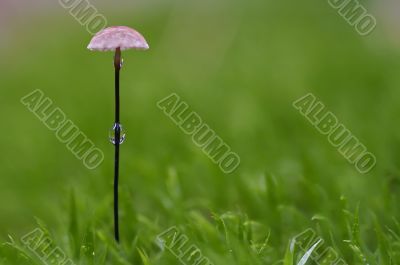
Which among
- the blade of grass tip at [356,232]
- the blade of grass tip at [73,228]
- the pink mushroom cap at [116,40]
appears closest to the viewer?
the pink mushroom cap at [116,40]

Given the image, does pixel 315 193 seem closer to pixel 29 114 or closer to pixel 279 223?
pixel 279 223

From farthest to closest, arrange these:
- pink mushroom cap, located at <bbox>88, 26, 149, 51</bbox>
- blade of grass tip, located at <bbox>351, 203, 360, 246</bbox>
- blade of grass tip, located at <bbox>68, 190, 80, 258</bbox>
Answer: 1. blade of grass tip, located at <bbox>68, 190, 80, 258</bbox>
2. blade of grass tip, located at <bbox>351, 203, 360, 246</bbox>
3. pink mushroom cap, located at <bbox>88, 26, 149, 51</bbox>

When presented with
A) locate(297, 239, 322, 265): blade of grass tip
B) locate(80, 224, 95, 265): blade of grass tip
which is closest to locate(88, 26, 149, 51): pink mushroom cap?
locate(80, 224, 95, 265): blade of grass tip

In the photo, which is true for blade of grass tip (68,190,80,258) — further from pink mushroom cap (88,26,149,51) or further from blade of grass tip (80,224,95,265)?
pink mushroom cap (88,26,149,51)

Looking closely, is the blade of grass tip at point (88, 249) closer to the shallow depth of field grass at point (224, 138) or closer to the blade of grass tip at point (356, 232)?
the shallow depth of field grass at point (224, 138)

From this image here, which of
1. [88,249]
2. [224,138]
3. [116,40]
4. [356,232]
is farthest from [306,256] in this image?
[224,138]

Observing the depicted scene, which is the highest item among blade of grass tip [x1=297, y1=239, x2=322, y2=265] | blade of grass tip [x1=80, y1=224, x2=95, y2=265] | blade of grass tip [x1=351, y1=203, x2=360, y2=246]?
blade of grass tip [x1=351, y1=203, x2=360, y2=246]

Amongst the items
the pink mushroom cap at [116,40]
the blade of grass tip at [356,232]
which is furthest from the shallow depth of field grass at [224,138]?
the pink mushroom cap at [116,40]
